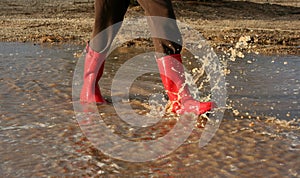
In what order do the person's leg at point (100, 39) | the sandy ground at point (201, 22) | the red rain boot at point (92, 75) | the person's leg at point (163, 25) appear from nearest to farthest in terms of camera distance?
the person's leg at point (163, 25)
the person's leg at point (100, 39)
the red rain boot at point (92, 75)
the sandy ground at point (201, 22)

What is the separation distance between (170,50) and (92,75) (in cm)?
59

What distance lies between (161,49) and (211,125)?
20.3 inches

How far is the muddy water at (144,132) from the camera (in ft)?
7.23

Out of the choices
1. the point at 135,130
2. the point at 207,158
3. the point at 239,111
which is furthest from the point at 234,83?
the point at 207,158

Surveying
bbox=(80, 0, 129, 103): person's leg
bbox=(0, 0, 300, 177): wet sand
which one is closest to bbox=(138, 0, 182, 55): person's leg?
bbox=(80, 0, 129, 103): person's leg

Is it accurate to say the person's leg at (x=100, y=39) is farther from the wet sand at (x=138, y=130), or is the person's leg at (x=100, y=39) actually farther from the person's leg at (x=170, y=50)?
the person's leg at (x=170, y=50)

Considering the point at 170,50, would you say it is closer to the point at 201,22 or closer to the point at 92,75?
the point at 92,75

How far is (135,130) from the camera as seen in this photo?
2750 mm

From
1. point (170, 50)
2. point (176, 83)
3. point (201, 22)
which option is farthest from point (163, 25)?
point (201, 22)

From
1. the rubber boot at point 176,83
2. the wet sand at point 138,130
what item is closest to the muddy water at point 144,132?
the wet sand at point 138,130

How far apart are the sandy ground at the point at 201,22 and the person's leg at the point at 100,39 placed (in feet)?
3.16

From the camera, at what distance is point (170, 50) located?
9.57ft

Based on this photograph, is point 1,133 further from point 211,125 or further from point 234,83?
point 234,83

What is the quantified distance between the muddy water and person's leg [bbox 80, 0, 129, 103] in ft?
0.46
